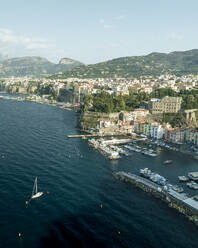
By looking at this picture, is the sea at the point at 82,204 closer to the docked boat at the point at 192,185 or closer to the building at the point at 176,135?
the docked boat at the point at 192,185

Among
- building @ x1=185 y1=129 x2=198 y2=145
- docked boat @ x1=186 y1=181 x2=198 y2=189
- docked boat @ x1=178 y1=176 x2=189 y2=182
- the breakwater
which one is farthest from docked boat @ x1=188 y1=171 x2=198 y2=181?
building @ x1=185 y1=129 x2=198 y2=145

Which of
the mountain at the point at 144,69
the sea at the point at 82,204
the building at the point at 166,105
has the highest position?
the mountain at the point at 144,69

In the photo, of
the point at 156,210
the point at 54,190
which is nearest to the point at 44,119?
the point at 54,190

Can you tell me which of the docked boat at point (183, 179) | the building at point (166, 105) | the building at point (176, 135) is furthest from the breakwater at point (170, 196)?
the building at point (166, 105)

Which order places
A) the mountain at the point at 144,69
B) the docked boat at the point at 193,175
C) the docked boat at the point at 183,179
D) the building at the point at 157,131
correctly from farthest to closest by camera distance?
the mountain at the point at 144,69 < the building at the point at 157,131 < the docked boat at the point at 193,175 < the docked boat at the point at 183,179

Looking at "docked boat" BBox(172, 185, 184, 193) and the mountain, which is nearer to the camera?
"docked boat" BBox(172, 185, 184, 193)

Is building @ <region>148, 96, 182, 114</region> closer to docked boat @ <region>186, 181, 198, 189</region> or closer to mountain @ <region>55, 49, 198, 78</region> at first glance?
docked boat @ <region>186, 181, 198, 189</region>
